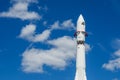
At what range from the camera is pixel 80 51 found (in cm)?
9100

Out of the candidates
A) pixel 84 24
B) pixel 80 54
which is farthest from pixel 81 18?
pixel 80 54

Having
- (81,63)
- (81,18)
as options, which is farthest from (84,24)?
(81,63)

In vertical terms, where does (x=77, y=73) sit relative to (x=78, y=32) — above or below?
below

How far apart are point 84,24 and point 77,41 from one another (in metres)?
4.42

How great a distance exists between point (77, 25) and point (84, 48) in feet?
17.5

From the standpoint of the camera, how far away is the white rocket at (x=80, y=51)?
8962 cm

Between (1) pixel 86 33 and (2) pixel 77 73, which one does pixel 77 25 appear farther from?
(2) pixel 77 73

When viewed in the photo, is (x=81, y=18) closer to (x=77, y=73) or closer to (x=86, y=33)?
(x=86, y=33)

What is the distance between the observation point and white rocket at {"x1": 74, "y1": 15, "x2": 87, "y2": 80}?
294 ft

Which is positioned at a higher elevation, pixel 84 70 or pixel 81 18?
pixel 81 18

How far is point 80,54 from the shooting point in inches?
3575

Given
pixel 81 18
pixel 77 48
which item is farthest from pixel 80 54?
pixel 81 18

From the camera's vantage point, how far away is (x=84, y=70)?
9012cm

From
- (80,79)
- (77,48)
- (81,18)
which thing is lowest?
(80,79)
